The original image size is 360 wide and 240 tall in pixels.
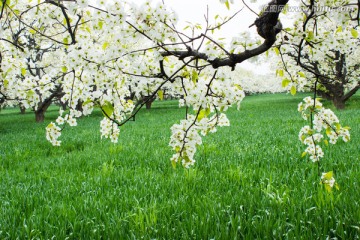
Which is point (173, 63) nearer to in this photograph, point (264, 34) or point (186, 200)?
point (264, 34)

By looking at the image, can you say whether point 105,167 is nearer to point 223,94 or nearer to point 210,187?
point 210,187

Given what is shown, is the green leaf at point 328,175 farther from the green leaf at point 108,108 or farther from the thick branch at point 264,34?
the green leaf at point 108,108

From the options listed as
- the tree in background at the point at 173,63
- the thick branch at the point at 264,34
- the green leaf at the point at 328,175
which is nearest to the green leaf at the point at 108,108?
the tree in background at the point at 173,63

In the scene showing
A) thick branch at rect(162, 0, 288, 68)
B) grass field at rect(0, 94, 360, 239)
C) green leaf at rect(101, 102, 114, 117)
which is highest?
thick branch at rect(162, 0, 288, 68)

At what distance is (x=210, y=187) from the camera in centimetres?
380

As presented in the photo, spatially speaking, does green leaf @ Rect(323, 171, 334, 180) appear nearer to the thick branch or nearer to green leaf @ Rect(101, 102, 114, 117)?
the thick branch

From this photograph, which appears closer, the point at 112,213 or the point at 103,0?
the point at 103,0

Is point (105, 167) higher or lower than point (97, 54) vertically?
lower

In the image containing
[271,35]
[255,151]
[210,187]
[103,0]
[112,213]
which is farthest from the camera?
[255,151]

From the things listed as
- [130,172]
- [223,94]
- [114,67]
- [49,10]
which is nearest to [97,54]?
[114,67]

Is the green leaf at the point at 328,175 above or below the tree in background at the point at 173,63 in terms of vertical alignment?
A: below

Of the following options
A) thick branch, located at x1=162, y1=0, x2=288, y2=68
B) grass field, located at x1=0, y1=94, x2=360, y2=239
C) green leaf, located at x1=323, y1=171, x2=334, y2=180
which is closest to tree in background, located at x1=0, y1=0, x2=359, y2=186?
thick branch, located at x1=162, y1=0, x2=288, y2=68

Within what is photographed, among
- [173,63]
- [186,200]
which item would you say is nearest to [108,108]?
[173,63]

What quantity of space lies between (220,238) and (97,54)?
170 cm
